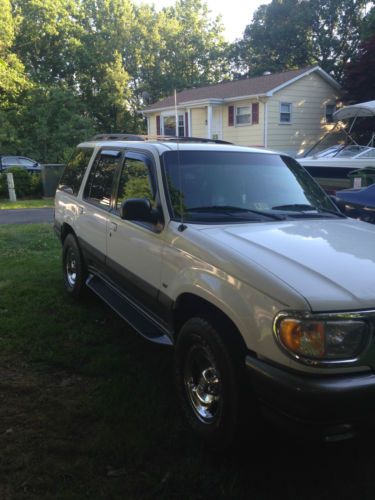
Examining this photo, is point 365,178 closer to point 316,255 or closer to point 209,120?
point 316,255

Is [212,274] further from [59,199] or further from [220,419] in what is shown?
[59,199]

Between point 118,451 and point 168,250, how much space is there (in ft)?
4.42

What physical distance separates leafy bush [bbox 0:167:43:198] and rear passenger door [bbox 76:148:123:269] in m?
12.9

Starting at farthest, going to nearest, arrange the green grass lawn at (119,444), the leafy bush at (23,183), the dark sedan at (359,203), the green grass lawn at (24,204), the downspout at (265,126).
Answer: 1. the downspout at (265,126)
2. the leafy bush at (23,183)
3. the green grass lawn at (24,204)
4. the dark sedan at (359,203)
5. the green grass lawn at (119,444)

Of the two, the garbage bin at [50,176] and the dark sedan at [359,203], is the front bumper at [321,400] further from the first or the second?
the garbage bin at [50,176]

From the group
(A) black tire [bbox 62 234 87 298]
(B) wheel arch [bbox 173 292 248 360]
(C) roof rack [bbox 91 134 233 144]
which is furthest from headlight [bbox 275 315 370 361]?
(A) black tire [bbox 62 234 87 298]

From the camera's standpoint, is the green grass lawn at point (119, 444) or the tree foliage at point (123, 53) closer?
the green grass lawn at point (119, 444)

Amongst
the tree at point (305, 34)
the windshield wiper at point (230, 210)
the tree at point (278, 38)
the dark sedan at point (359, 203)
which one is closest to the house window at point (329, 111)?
the tree at point (305, 34)

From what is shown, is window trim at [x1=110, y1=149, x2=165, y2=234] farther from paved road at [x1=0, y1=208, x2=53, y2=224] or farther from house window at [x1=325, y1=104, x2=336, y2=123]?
house window at [x1=325, y1=104, x2=336, y2=123]

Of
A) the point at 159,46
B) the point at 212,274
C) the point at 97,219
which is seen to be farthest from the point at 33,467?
the point at 159,46

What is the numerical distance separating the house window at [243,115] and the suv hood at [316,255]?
2260 cm

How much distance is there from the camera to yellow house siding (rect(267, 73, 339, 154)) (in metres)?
24.7

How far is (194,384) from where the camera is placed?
3123 mm

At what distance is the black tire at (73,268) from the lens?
18.1 ft
